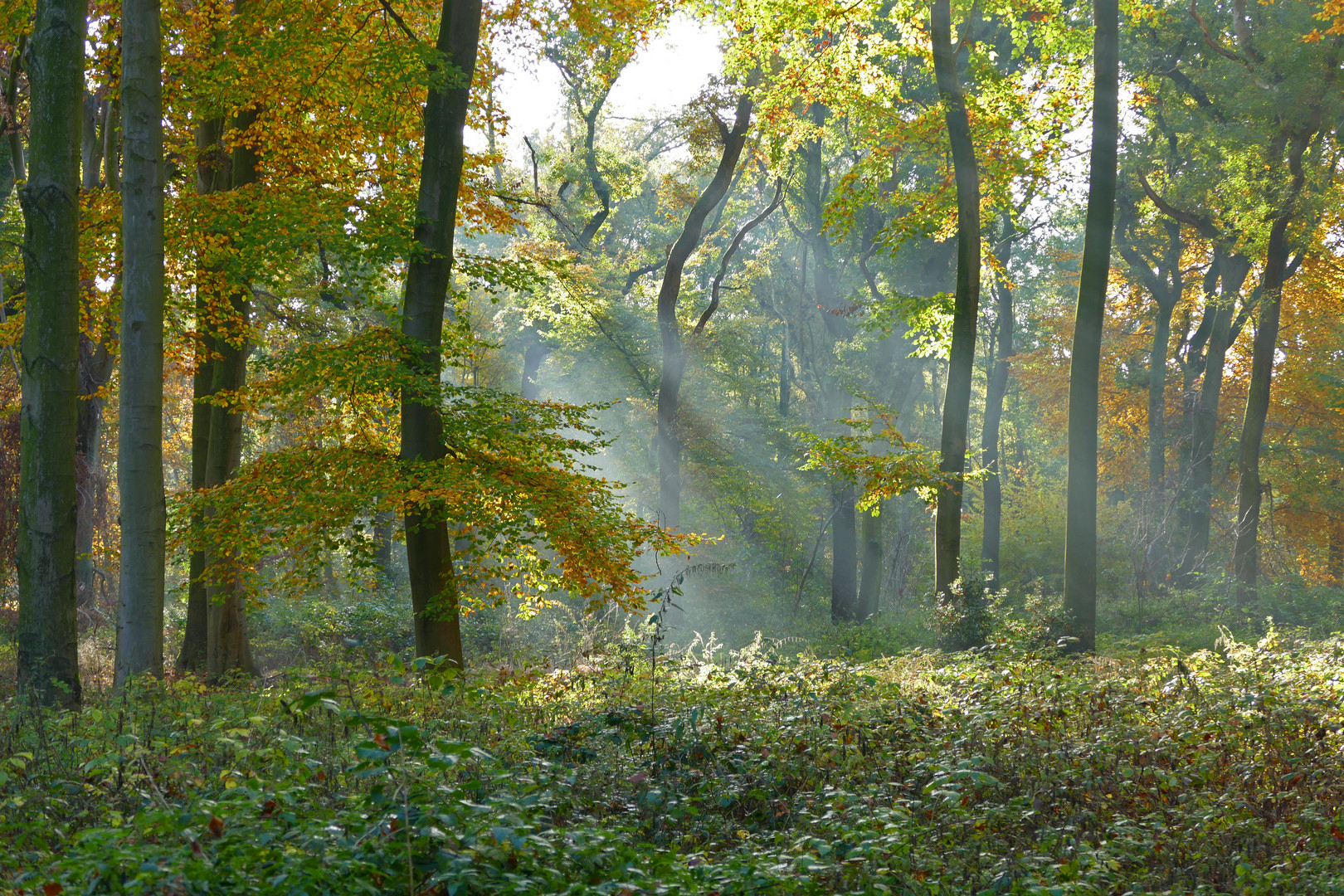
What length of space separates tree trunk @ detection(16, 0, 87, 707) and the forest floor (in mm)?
652

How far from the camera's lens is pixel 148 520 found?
718 cm

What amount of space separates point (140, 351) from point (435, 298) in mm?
2998

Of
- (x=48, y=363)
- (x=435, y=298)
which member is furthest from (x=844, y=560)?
(x=48, y=363)

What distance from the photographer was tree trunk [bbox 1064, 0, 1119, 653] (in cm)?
1127

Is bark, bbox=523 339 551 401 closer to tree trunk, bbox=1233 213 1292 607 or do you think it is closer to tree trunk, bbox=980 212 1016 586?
tree trunk, bbox=980 212 1016 586

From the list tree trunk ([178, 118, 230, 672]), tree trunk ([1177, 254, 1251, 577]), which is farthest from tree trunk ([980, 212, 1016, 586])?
tree trunk ([178, 118, 230, 672])

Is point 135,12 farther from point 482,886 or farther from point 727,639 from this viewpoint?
point 727,639

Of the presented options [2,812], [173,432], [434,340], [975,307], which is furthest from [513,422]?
[173,432]

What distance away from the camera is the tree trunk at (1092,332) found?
11.3 metres

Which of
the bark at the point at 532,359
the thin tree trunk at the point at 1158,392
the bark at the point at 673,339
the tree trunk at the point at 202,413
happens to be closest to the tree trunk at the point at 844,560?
the bark at the point at 673,339

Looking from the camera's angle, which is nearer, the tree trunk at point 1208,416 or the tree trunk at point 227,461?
the tree trunk at point 227,461

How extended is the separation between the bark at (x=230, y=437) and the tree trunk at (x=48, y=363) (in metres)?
3.73

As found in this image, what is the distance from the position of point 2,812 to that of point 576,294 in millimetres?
14045

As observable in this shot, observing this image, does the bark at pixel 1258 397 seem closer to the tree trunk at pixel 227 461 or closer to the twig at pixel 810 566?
the twig at pixel 810 566
